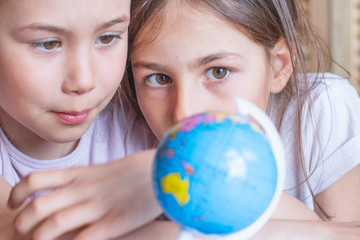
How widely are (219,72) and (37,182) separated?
22.4 inches

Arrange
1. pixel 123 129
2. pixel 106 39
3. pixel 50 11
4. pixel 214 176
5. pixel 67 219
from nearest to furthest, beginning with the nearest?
pixel 214 176
pixel 67 219
pixel 50 11
pixel 106 39
pixel 123 129

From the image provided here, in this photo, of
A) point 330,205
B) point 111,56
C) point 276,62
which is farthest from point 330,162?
point 111,56

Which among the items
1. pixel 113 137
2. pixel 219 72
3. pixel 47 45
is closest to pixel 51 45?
pixel 47 45

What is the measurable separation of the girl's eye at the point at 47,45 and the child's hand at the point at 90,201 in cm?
28

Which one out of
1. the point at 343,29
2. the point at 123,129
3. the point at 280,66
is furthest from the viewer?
the point at 343,29

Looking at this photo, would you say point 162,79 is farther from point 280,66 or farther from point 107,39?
point 280,66

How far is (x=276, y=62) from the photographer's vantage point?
144 centimetres

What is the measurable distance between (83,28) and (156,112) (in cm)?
34

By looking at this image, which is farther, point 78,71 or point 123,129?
point 123,129

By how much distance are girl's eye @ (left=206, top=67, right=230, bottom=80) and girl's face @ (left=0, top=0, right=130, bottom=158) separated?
227mm

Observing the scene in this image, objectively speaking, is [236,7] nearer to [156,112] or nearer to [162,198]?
[156,112]

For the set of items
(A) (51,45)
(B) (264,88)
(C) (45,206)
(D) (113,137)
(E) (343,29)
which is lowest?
(E) (343,29)

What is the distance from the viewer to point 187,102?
1191 mm

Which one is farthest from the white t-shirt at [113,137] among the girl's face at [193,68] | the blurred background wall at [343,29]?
the blurred background wall at [343,29]
